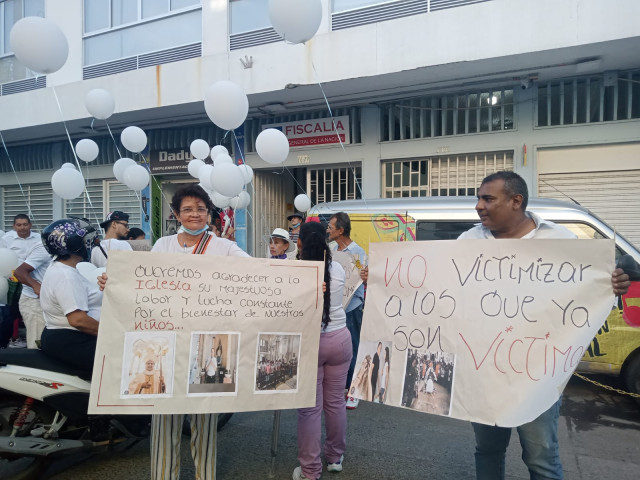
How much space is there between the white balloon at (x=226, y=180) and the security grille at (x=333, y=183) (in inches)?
187

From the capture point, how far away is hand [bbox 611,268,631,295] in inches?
80.8

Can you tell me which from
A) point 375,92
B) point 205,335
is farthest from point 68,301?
point 375,92

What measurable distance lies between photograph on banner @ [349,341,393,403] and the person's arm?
64.2 inches

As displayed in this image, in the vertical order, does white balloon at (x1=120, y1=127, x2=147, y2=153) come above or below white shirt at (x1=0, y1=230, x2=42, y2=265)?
above

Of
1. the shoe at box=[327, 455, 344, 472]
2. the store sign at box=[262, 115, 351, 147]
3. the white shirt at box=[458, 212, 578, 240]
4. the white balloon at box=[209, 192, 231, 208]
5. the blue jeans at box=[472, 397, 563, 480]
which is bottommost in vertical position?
the shoe at box=[327, 455, 344, 472]

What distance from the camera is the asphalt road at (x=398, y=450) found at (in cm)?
320

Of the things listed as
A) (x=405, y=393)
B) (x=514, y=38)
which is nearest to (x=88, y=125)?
(x=514, y=38)

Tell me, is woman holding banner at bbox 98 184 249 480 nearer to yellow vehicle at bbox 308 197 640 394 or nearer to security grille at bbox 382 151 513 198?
yellow vehicle at bbox 308 197 640 394

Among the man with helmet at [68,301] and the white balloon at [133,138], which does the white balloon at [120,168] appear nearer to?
the white balloon at [133,138]

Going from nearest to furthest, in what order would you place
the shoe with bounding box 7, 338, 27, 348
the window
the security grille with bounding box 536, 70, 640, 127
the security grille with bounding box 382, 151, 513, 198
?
the shoe with bounding box 7, 338, 27, 348 → the security grille with bounding box 536, 70, 640, 127 → the window → the security grille with bounding box 382, 151, 513, 198

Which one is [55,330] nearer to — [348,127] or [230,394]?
[230,394]

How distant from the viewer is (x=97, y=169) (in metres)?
12.7

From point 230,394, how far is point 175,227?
1008 cm

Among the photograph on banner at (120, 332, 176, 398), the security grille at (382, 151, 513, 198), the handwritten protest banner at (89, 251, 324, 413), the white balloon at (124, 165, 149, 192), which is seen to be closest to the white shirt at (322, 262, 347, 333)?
the handwritten protest banner at (89, 251, 324, 413)
